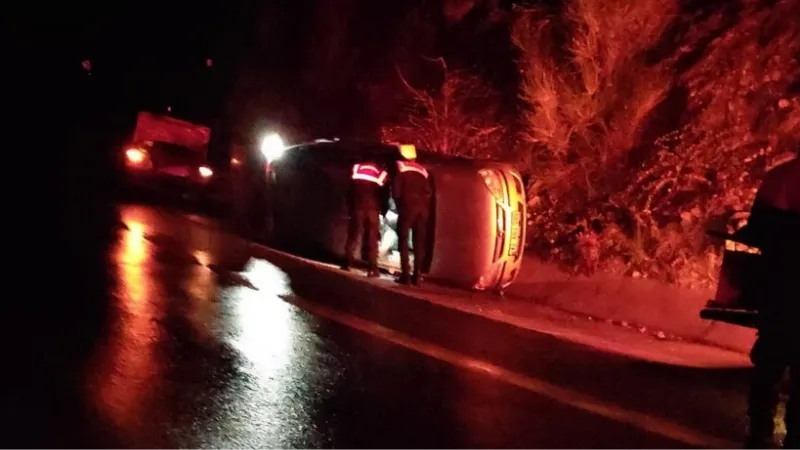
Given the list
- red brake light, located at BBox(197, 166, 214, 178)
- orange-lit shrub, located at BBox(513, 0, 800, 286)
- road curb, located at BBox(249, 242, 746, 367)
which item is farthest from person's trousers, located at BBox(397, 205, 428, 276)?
red brake light, located at BBox(197, 166, 214, 178)

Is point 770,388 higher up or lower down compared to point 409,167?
lower down

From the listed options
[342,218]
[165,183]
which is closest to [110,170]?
[165,183]

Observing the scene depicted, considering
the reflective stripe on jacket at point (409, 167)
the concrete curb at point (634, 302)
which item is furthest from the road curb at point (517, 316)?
the reflective stripe on jacket at point (409, 167)

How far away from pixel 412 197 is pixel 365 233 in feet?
3.44

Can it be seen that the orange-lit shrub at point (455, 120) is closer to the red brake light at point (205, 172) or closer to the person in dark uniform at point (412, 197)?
the red brake light at point (205, 172)

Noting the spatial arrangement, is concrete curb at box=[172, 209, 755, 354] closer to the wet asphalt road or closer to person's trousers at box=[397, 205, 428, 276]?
person's trousers at box=[397, 205, 428, 276]

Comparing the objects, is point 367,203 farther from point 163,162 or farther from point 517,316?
point 163,162

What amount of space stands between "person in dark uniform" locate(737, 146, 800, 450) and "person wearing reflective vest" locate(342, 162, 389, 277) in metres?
6.23

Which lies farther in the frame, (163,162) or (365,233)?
(163,162)

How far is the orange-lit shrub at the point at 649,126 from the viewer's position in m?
11.9

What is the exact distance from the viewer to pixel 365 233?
12.1 meters

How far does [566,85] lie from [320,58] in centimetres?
944

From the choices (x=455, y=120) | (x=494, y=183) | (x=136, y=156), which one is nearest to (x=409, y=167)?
(x=494, y=183)

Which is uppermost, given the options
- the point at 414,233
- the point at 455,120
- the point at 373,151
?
the point at 455,120
